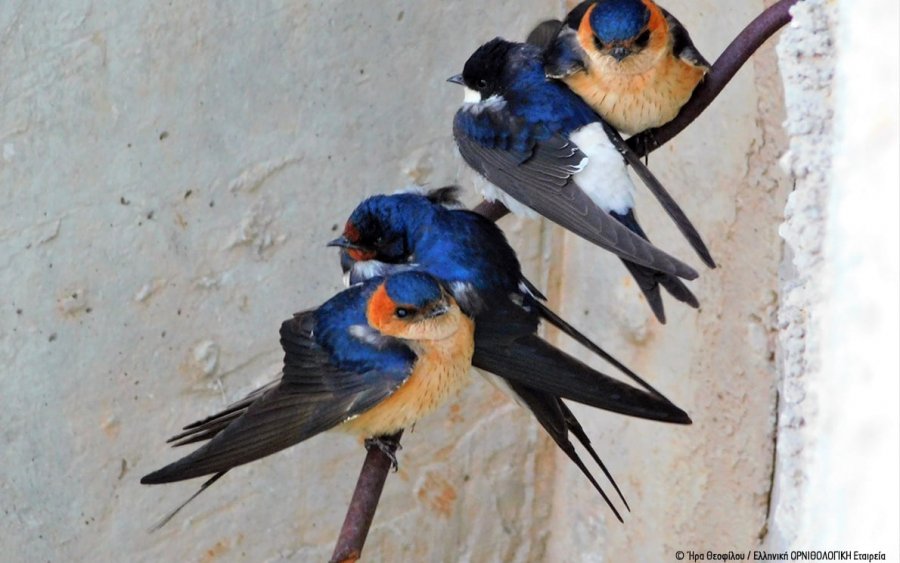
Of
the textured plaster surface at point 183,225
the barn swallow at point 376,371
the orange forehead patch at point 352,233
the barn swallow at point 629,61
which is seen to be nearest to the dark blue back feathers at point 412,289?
the barn swallow at point 376,371

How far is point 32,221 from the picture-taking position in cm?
188

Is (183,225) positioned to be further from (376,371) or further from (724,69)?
(724,69)

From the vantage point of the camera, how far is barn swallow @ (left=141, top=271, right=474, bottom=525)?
4.69 feet

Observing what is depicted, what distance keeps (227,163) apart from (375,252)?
1.36 ft

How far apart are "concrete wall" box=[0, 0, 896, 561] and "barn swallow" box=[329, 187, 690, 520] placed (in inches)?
12.6

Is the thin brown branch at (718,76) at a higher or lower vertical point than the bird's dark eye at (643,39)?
lower

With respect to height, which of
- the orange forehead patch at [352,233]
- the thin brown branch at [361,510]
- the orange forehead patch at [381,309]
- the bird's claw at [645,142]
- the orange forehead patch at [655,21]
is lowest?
the thin brown branch at [361,510]

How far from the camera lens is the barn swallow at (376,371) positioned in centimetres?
143

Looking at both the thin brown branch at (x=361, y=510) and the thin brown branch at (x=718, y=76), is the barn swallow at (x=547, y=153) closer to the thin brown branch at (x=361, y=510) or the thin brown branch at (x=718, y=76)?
the thin brown branch at (x=718, y=76)

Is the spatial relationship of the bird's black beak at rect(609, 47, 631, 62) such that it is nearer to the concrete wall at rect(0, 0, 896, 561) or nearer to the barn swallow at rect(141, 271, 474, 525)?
the barn swallow at rect(141, 271, 474, 525)

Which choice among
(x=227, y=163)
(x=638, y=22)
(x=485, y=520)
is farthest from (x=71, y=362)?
(x=638, y=22)

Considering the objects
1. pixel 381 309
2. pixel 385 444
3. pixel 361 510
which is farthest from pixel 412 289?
pixel 361 510

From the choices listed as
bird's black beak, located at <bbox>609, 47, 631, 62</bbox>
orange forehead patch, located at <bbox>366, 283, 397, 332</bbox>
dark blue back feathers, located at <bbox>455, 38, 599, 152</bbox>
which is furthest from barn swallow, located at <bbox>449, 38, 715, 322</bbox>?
orange forehead patch, located at <bbox>366, 283, 397, 332</bbox>

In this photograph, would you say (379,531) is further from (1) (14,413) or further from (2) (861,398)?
(2) (861,398)
